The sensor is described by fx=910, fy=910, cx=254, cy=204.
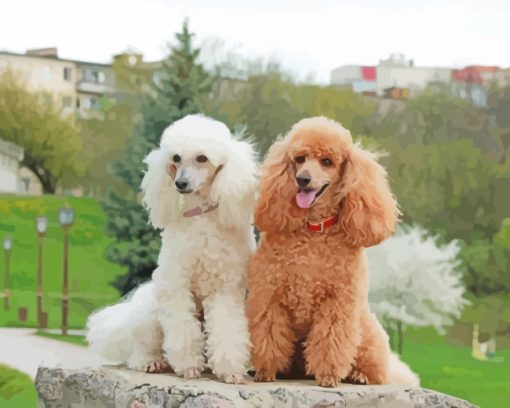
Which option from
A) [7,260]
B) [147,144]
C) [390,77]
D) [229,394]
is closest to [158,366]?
[229,394]

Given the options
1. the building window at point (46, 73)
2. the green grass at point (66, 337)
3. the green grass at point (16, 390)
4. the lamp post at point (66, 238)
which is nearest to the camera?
the green grass at point (16, 390)

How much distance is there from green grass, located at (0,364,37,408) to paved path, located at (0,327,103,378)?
338mm

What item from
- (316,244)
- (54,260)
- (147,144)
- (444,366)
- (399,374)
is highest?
(316,244)

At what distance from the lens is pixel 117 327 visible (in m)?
3.11

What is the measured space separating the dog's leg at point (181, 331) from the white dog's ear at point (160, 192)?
231 mm

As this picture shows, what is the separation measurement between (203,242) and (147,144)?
588 centimetres

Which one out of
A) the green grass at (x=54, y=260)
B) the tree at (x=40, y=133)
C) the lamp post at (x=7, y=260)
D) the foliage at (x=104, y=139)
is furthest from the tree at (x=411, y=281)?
the tree at (x=40, y=133)

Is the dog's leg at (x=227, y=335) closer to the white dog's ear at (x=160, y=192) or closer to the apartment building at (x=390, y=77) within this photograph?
the white dog's ear at (x=160, y=192)

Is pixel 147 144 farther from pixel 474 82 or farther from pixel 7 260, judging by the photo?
pixel 474 82

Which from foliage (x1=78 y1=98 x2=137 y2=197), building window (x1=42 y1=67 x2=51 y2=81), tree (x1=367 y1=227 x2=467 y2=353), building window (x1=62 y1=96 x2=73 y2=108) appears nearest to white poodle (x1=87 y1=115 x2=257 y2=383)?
tree (x1=367 y1=227 x2=467 y2=353)

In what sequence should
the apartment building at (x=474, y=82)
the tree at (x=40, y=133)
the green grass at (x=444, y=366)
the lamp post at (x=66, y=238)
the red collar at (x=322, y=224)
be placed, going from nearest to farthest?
the red collar at (x=322, y=224) < the lamp post at (x=66, y=238) < the tree at (x=40, y=133) < the green grass at (x=444, y=366) < the apartment building at (x=474, y=82)

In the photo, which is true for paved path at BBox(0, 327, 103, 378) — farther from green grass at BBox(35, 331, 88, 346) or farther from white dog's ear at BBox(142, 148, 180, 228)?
white dog's ear at BBox(142, 148, 180, 228)

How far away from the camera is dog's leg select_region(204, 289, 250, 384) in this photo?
2.78m

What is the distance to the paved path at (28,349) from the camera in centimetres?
1082
